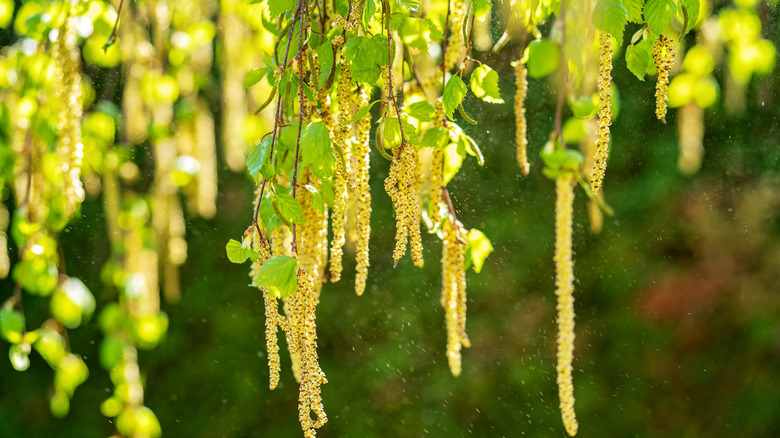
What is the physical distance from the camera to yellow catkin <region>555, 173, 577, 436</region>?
78 cm

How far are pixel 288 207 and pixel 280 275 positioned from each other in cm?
7

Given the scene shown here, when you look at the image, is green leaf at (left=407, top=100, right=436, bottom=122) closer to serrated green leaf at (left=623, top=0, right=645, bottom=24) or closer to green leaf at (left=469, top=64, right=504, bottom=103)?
green leaf at (left=469, top=64, right=504, bottom=103)

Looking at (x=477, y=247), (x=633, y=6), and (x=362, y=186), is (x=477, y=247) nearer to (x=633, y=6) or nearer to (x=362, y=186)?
(x=362, y=186)

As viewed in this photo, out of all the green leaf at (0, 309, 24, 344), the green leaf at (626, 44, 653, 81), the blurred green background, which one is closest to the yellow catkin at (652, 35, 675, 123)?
the green leaf at (626, 44, 653, 81)

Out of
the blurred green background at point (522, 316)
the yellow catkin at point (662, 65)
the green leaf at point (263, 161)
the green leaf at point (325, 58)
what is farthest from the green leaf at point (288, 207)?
the blurred green background at point (522, 316)

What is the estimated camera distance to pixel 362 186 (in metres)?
0.84

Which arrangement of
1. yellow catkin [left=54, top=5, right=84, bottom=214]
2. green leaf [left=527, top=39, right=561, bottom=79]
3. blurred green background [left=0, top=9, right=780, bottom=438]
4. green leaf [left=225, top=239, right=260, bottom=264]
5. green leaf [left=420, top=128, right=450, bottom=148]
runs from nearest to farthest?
green leaf [left=527, top=39, right=561, bottom=79], green leaf [left=225, top=239, right=260, bottom=264], green leaf [left=420, top=128, right=450, bottom=148], yellow catkin [left=54, top=5, right=84, bottom=214], blurred green background [left=0, top=9, right=780, bottom=438]

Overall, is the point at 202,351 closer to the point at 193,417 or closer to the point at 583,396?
the point at 193,417

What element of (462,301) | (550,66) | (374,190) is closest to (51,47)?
(462,301)

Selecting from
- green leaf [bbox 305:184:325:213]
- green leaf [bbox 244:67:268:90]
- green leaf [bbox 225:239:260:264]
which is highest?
green leaf [bbox 244:67:268:90]

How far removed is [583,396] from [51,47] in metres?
2.17

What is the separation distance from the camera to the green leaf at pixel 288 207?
0.72 metres

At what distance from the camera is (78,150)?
3.69 feet

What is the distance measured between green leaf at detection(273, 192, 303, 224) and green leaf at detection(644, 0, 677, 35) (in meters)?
0.39
